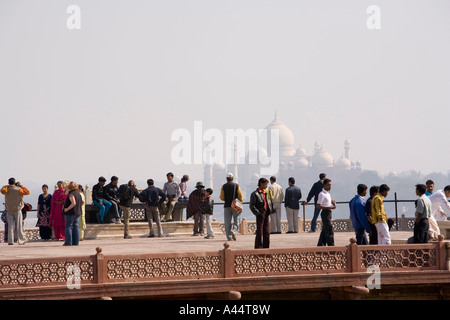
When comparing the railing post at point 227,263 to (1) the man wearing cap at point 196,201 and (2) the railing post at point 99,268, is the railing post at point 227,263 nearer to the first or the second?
(2) the railing post at point 99,268

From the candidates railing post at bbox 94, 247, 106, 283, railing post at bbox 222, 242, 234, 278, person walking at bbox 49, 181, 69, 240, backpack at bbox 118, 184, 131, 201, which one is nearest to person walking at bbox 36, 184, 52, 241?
person walking at bbox 49, 181, 69, 240

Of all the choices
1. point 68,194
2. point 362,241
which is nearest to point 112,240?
point 68,194

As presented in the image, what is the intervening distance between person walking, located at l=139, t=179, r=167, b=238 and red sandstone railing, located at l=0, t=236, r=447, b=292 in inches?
269

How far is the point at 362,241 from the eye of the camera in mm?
15016

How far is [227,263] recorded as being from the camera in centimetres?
1355

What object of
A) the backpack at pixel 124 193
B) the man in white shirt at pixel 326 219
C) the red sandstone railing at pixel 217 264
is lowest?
the red sandstone railing at pixel 217 264

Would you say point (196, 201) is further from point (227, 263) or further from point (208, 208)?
point (227, 263)

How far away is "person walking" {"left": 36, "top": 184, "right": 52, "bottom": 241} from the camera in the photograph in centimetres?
2027

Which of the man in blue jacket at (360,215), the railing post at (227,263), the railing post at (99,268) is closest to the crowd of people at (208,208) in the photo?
the man in blue jacket at (360,215)

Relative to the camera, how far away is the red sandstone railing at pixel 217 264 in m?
12.8

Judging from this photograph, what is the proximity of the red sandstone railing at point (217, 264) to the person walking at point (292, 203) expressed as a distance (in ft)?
27.4

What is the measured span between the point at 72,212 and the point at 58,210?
2211mm

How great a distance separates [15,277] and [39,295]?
1.53 ft
